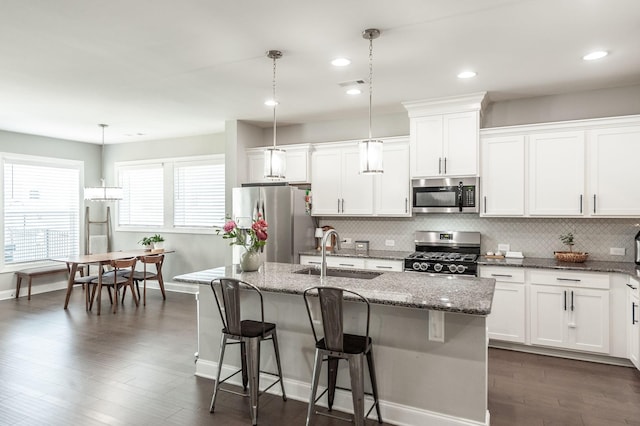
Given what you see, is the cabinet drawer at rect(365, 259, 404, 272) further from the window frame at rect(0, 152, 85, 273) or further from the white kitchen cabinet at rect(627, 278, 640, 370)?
the window frame at rect(0, 152, 85, 273)

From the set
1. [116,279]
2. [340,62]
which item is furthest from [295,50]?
[116,279]

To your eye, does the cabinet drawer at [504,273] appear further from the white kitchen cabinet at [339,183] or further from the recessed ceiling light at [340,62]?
the recessed ceiling light at [340,62]

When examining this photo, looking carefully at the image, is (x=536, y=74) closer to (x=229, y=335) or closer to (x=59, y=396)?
(x=229, y=335)

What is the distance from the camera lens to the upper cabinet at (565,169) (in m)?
4.05

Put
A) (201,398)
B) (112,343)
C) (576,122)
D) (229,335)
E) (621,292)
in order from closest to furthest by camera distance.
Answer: (229,335) → (201,398) → (621,292) → (576,122) → (112,343)

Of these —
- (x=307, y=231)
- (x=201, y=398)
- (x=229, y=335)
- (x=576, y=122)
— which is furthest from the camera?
(x=307, y=231)

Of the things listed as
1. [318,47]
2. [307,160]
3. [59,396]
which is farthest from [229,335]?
[307,160]

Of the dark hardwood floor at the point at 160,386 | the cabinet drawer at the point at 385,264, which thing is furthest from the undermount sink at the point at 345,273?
the cabinet drawer at the point at 385,264

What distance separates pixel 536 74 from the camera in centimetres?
390

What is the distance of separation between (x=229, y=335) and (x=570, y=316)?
3252 millimetres

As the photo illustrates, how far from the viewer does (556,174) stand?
14.1 ft

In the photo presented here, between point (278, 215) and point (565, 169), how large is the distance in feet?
10.8

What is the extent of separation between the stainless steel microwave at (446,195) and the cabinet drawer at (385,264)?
0.67 m

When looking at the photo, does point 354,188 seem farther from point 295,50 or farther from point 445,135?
point 295,50
